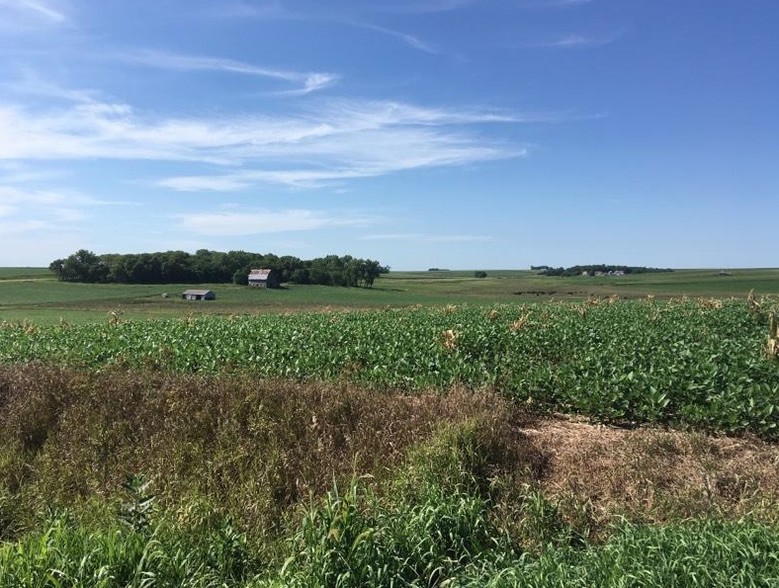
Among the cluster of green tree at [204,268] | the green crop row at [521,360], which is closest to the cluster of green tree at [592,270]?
the cluster of green tree at [204,268]

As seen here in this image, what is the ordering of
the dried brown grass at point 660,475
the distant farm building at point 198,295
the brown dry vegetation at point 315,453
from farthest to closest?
the distant farm building at point 198,295
the brown dry vegetation at point 315,453
the dried brown grass at point 660,475

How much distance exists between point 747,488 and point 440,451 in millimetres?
2986

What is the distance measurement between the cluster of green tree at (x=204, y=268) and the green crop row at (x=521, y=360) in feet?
256

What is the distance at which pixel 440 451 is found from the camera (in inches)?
237

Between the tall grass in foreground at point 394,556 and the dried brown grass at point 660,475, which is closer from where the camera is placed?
the tall grass in foreground at point 394,556

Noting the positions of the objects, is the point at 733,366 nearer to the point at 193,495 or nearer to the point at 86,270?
the point at 193,495

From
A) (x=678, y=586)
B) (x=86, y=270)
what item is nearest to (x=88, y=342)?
(x=678, y=586)

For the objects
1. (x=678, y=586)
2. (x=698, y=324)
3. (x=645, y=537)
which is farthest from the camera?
(x=698, y=324)

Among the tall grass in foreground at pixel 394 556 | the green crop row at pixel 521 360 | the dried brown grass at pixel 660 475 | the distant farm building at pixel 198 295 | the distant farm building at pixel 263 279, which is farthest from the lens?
the distant farm building at pixel 263 279

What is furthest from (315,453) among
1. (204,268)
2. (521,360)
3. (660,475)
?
(204,268)

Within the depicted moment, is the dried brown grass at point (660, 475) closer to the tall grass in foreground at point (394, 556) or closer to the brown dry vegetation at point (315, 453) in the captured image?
the brown dry vegetation at point (315, 453)

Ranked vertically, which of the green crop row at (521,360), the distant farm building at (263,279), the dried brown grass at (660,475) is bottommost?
the dried brown grass at (660,475)

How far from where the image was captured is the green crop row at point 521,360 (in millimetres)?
7980

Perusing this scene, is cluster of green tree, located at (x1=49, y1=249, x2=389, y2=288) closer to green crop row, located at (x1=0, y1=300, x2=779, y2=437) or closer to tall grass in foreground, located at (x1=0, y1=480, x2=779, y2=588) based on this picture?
green crop row, located at (x1=0, y1=300, x2=779, y2=437)
